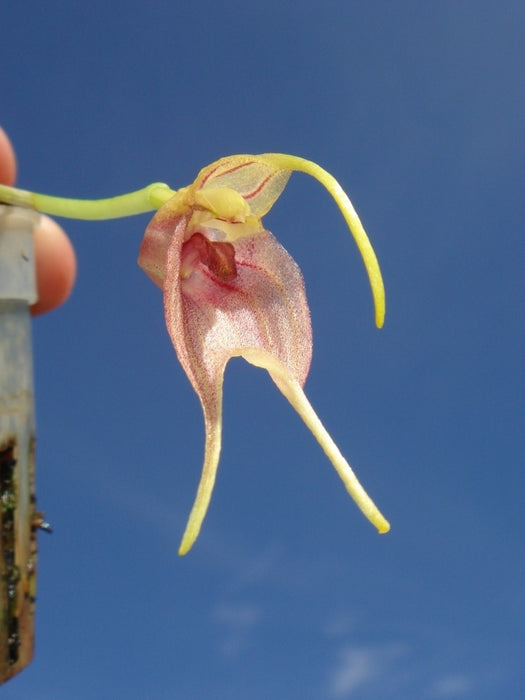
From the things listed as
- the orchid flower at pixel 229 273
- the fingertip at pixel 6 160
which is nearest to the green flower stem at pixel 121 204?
the orchid flower at pixel 229 273

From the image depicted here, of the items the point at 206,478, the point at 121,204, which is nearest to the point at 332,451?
the point at 206,478

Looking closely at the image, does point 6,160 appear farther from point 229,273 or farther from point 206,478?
point 206,478

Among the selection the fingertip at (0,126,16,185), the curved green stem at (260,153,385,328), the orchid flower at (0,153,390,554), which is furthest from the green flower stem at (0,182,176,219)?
the fingertip at (0,126,16,185)

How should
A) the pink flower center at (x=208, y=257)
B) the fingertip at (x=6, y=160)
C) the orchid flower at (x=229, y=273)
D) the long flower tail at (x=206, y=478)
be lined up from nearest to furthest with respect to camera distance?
the long flower tail at (x=206, y=478)
the orchid flower at (x=229, y=273)
the pink flower center at (x=208, y=257)
the fingertip at (x=6, y=160)

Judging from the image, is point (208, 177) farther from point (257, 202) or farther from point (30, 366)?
point (30, 366)

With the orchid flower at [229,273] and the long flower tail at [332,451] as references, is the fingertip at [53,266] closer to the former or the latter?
the orchid flower at [229,273]

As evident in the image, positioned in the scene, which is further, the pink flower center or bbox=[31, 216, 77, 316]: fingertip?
bbox=[31, 216, 77, 316]: fingertip

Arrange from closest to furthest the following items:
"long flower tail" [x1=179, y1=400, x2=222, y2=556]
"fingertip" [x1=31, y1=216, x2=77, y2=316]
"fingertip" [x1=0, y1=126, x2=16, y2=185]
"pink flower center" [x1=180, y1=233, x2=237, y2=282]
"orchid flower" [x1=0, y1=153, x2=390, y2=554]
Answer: "long flower tail" [x1=179, y1=400, x2=222, y2=556]
"orchid flower" [x1=0, y1=153, x2=390, y2=554]
"pink flower center" [x1=180, y1=233, x2=237, y2=282]
"fingertip" [x1=31, y1=216, x2=77, y2=316]
"fingertip" [x1=0, y1=126, x2=16, y2=185]

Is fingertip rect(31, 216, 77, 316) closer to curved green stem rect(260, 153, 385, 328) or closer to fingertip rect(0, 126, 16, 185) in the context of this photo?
fingertip rect(0, 126, 16, 185)
